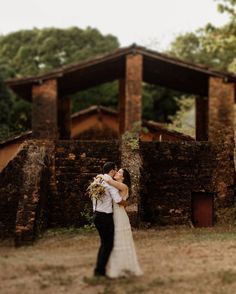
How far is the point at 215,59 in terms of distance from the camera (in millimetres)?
40250

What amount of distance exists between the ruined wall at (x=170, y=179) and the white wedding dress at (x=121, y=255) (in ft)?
22.1

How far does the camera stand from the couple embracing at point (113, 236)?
850cm

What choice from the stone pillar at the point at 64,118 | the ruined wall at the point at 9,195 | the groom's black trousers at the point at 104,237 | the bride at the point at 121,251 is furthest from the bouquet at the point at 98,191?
the stone pillar at the point at 64,118

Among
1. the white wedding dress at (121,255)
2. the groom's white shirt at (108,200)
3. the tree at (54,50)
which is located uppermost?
the tree at (54,50)

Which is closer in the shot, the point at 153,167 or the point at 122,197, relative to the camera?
the point at 122,197

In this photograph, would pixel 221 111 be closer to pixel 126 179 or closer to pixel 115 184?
pixel 126 179

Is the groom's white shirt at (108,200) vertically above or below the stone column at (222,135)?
below

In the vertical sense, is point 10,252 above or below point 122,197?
below

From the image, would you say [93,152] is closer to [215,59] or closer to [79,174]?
[79,174]

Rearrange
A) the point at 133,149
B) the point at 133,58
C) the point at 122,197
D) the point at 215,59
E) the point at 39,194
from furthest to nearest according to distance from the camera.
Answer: the point at 215,59
the point at 133,58
the point at 133,149
the point at 39,194
the point at 122,197

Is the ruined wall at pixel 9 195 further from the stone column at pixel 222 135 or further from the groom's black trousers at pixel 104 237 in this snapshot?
the stone column at pixel 222 135

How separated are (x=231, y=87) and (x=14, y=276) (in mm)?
10915

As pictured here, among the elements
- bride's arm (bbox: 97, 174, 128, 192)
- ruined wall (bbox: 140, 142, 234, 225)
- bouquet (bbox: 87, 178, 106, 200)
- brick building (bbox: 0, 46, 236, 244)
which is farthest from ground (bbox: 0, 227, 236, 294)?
ruined wall (bbox: 140, 142, 234, 225)

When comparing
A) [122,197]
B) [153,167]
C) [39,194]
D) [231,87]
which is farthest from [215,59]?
[122,197]
